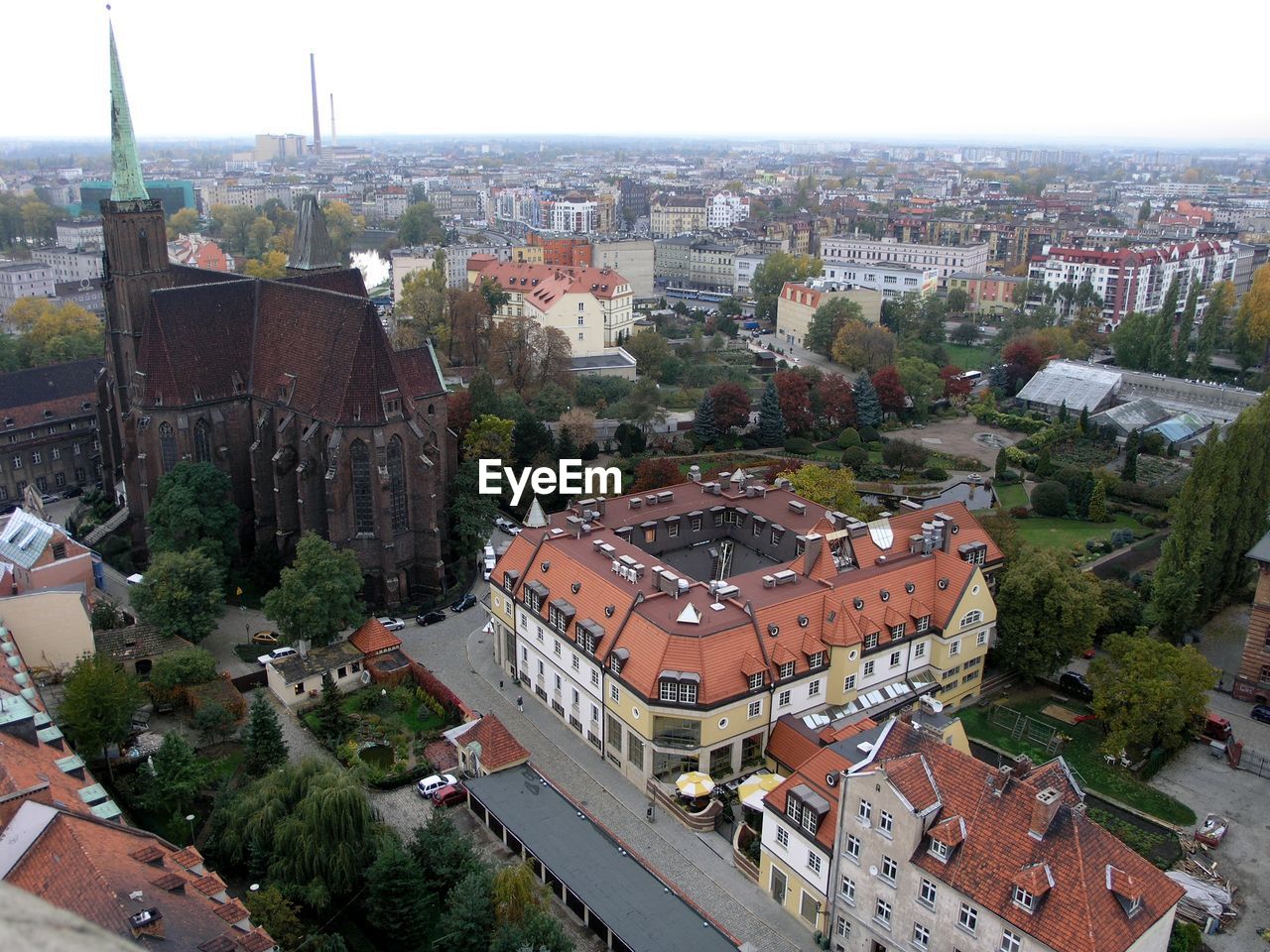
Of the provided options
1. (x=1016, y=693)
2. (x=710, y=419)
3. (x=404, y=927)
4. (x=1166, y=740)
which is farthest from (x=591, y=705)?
(x=710, y=419)

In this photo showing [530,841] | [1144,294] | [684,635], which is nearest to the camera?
[530,841]

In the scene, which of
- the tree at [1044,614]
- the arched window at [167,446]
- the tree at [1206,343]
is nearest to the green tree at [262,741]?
the arched window at [167,446]

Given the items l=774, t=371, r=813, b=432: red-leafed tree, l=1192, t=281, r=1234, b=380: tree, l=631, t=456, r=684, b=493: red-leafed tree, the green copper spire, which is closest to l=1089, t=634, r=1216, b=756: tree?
l=631, t=456, r=684, b=493: red-leafed tree

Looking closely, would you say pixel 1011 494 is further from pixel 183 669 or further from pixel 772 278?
pixel 772 278

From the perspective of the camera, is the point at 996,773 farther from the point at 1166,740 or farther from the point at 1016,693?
the point at 1016,693

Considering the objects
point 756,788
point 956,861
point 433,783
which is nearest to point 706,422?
point 433,783

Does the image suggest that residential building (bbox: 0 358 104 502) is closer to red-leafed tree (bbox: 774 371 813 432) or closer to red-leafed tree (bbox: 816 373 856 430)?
red-leafed tree (bbox: 774 371 813 432)
